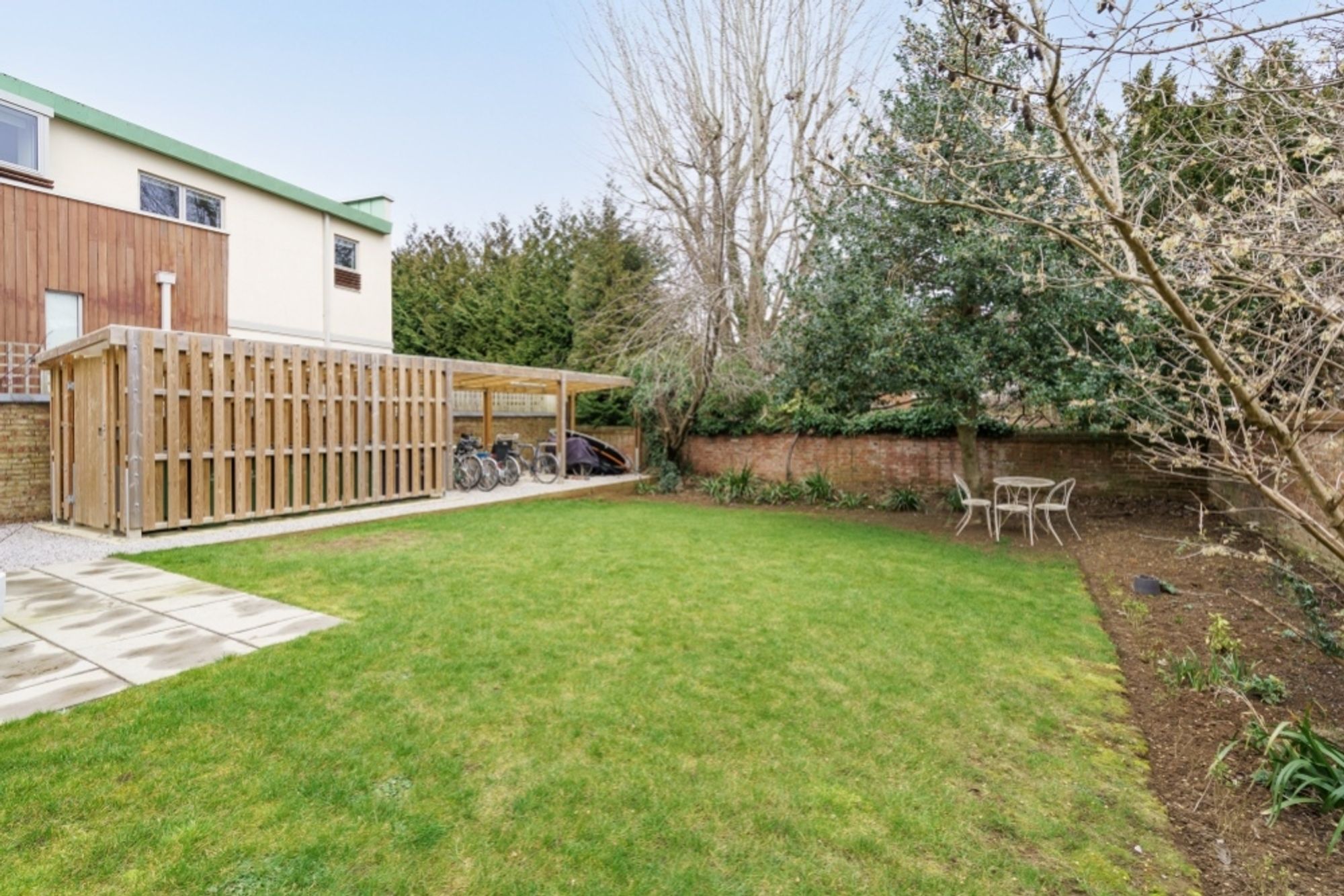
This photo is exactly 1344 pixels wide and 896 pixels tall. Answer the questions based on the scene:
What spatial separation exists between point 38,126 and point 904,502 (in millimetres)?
14134

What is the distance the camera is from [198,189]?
11523mm

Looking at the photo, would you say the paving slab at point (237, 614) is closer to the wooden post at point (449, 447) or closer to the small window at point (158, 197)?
the wooden post at point (449, 447)

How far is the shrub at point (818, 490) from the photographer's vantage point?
11.9 m

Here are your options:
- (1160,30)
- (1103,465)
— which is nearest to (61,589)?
(1160,30)

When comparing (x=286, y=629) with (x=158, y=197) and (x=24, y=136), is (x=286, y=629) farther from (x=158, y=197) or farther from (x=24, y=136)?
(x=158, y=197)

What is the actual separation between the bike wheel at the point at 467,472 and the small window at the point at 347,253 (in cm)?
588

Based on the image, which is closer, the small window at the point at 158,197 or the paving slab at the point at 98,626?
the paving slab at the point at 98,626

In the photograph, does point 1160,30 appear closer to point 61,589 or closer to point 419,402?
point 61,589

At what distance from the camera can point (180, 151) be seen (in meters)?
11.0

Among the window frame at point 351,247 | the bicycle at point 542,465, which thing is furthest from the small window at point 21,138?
the bicycle at point 542,465

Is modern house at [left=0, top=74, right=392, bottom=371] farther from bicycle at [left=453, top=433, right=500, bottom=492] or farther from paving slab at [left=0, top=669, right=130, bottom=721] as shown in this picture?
paving slab at [left=0, top=669, right=130, bottom=721]

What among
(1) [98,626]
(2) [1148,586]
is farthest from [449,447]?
(2) [1148,586]

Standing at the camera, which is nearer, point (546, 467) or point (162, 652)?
point (162, 652)

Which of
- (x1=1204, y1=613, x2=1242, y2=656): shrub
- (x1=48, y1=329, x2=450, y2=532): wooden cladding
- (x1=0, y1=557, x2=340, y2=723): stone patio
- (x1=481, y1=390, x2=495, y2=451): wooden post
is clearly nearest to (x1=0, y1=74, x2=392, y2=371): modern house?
(x1=48, y1=329, x2=450, y2=532): wooden cladding
